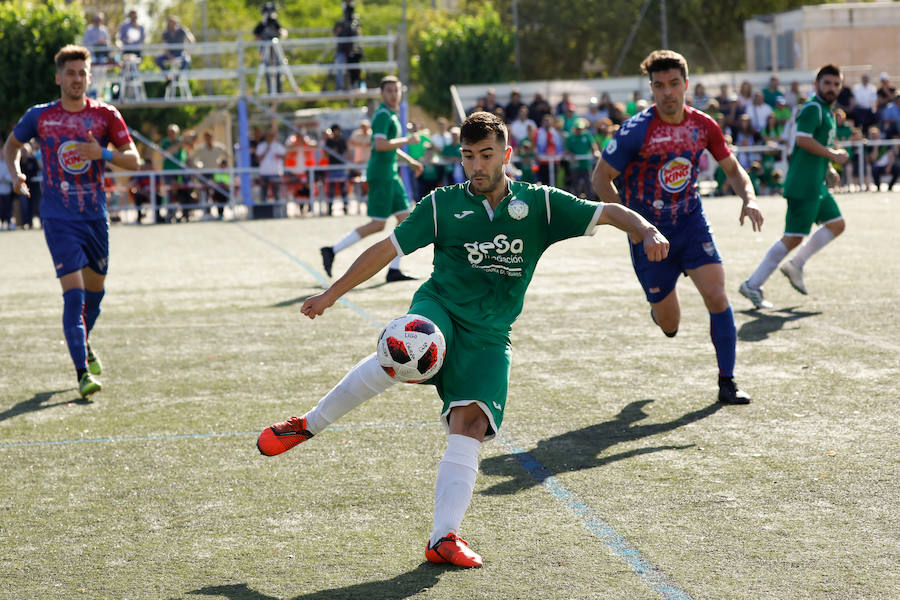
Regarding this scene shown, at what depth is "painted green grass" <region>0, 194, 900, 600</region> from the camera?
4098 millimetres

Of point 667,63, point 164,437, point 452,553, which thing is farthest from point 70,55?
point 452,553

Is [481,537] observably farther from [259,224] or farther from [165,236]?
[259,224]

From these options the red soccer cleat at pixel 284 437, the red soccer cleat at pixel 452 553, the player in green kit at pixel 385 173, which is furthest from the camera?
the player in green kit at pixel 385 173

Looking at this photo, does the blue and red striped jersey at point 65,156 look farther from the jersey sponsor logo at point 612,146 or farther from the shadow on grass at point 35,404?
the jersey sponsor logo at point 612,146

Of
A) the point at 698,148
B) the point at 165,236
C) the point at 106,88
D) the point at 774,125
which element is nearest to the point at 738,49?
the point at 774,125

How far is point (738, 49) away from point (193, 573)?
5804cm

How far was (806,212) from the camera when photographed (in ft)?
34.2

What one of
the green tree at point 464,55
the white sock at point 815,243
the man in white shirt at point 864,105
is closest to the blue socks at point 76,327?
the white sock at point 815,243

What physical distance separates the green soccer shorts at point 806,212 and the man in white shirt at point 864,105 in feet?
61.9

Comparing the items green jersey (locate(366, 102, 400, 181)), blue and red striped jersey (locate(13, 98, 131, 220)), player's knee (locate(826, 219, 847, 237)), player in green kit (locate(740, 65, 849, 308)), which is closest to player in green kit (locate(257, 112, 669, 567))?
blue and red striped jersey (locate(13, 98, 131, 220))

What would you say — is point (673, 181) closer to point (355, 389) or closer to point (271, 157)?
point (355, 389)

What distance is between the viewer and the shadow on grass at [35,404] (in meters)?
7.05

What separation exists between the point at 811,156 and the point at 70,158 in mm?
6088

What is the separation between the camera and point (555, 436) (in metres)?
6.04
